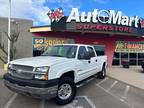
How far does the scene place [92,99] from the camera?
26.9ft

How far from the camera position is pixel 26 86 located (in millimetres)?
6422

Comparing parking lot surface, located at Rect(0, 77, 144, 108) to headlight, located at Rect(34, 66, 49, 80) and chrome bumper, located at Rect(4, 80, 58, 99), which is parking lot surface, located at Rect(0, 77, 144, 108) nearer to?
chrome bumper, located at Rect(4, 80, 58, 99)

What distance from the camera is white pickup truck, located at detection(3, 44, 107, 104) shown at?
636cm

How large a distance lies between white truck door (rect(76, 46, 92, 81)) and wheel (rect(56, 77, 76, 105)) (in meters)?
0.82

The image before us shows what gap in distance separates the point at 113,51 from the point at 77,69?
51.2 ft

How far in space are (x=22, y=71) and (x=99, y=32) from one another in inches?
531

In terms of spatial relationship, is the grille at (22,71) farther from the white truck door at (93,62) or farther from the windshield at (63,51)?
the white truck door at (93,62)

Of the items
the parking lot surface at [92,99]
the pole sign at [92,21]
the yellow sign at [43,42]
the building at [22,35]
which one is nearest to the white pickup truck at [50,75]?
the parking lot surface at [92,99]

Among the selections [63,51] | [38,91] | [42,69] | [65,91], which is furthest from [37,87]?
[63,51]

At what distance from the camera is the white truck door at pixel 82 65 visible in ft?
27.1

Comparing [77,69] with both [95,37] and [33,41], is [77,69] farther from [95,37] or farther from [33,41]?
[95,37]

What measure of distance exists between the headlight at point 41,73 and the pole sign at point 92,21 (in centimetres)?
1263

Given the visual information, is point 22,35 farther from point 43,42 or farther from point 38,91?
point 38,91

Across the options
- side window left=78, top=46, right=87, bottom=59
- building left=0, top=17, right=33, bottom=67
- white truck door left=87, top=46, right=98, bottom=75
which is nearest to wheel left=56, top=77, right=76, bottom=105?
side window left=78, top=46, right=87, bottom=59
